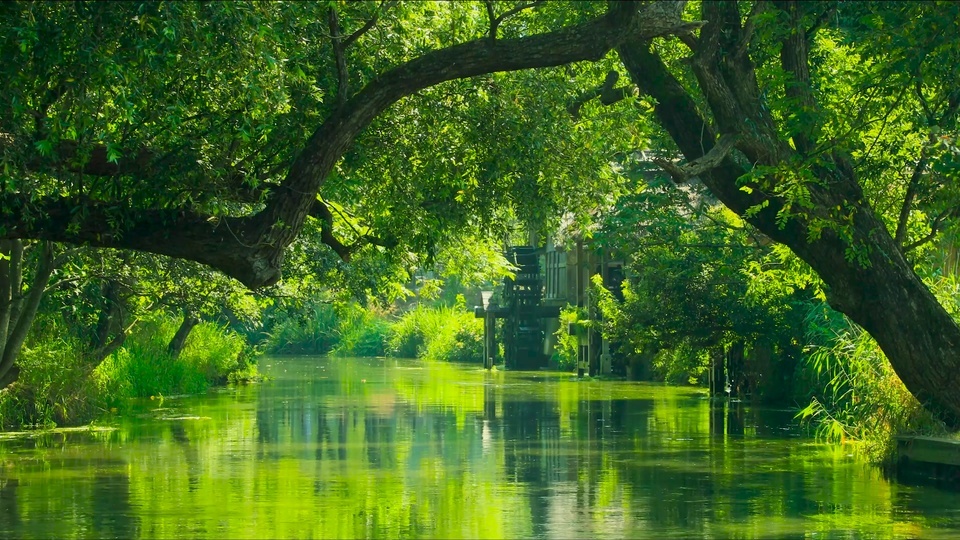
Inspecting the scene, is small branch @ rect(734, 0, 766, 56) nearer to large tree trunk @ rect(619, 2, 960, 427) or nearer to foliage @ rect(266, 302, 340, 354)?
large tree trunk @ rect(619, 2, 960, 427)

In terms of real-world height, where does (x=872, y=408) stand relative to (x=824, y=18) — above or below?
below

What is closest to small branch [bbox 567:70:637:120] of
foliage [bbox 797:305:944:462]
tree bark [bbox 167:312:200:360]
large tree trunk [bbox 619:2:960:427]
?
large tree trunk [bbox 619:2:960:427]

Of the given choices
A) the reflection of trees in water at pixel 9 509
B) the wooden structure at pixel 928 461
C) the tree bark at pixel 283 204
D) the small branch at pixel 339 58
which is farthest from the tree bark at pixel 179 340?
the tree bark at pixel 283 204

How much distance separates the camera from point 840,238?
17.5 metres

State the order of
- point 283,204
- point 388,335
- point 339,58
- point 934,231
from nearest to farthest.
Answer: point 283,204 → point 339,58 → point 934,231 → point 388,335

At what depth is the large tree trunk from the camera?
17656mm

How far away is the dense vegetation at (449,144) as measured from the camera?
523 inches

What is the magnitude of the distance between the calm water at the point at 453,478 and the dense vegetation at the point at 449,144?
6.45 feet

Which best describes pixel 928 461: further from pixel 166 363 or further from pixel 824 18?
pixel 166 363

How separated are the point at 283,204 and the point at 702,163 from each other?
5.06m

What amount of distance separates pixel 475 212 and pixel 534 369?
35.4 m

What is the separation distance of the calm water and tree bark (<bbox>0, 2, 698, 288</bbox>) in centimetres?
240

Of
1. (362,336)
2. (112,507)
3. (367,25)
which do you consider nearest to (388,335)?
(362,336)

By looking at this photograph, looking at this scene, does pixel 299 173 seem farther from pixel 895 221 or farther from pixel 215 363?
pixel 215 363
